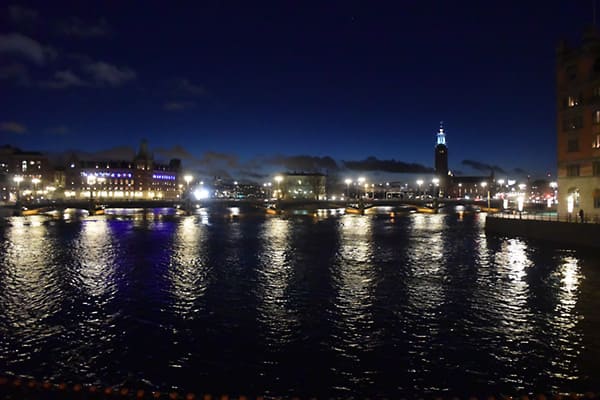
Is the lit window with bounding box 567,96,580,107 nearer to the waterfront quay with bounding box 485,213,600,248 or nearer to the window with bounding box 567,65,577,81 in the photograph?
the window with bounding box 567,65,577,81

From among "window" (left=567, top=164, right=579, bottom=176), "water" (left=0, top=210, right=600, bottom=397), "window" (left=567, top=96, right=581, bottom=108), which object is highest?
"window" (left=567, top=96, right=581, bottom=108)

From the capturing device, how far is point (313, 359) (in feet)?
55.6

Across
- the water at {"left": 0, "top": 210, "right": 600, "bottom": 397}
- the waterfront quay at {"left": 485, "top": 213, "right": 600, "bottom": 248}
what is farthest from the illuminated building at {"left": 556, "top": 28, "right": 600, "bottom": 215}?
the water at {"left": 0, "top": 210, "right": 600, "bottom": 397}

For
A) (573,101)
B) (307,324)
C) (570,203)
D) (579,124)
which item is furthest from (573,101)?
(307,324)

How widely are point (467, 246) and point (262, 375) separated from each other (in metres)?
42.7

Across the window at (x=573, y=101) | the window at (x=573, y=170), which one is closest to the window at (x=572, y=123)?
the window at (x=573, y=101)

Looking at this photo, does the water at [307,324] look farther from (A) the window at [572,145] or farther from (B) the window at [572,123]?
(B) the window at [572,123]

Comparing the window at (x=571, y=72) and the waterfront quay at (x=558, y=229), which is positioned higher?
the window at (x=571, y=72)

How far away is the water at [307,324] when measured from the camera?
15508mm

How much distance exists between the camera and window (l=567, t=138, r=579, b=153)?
2397 inches

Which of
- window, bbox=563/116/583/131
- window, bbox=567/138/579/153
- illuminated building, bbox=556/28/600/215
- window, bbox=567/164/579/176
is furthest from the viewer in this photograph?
window, bbox=567/138/579/153

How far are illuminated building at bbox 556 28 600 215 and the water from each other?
70.1 ft

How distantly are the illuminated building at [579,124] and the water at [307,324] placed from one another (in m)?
21.4

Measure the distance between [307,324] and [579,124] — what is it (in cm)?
5509
